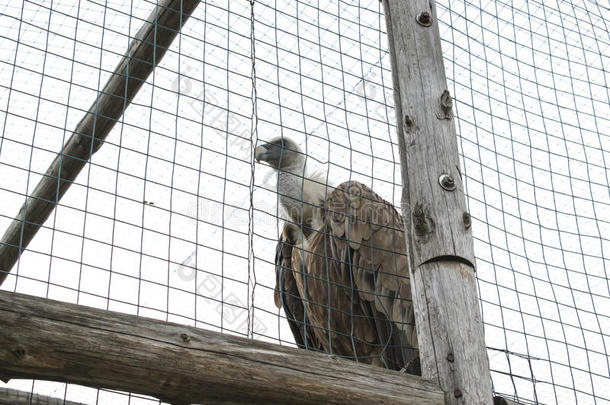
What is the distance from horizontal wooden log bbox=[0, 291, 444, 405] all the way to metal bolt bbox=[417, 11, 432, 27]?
1395mm

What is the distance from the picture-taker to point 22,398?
8.35 feet

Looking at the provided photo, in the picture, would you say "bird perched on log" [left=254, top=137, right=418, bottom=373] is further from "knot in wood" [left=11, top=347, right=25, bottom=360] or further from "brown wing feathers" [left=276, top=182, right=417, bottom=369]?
"knot in wood" [left=11, top=347, right=25, bottom=360]

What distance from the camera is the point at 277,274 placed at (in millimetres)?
4816

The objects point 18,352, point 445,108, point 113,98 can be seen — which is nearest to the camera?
point 18,352

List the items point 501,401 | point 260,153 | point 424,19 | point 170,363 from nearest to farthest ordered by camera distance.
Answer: point 170,363
point 501,401
point 424,19
point 260,153

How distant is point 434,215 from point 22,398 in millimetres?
1524

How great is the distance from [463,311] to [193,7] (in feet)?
7.07

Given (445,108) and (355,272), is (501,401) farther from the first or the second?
(355,272)

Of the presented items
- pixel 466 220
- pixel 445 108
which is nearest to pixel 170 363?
pixel 466 220

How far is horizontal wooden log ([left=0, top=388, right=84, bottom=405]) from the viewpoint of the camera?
8.18ft

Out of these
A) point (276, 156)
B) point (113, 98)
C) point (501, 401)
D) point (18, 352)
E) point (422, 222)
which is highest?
point (276, 156)

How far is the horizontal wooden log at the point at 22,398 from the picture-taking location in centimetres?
249

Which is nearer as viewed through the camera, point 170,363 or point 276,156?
point 170,363

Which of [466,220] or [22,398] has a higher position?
[466,220]
